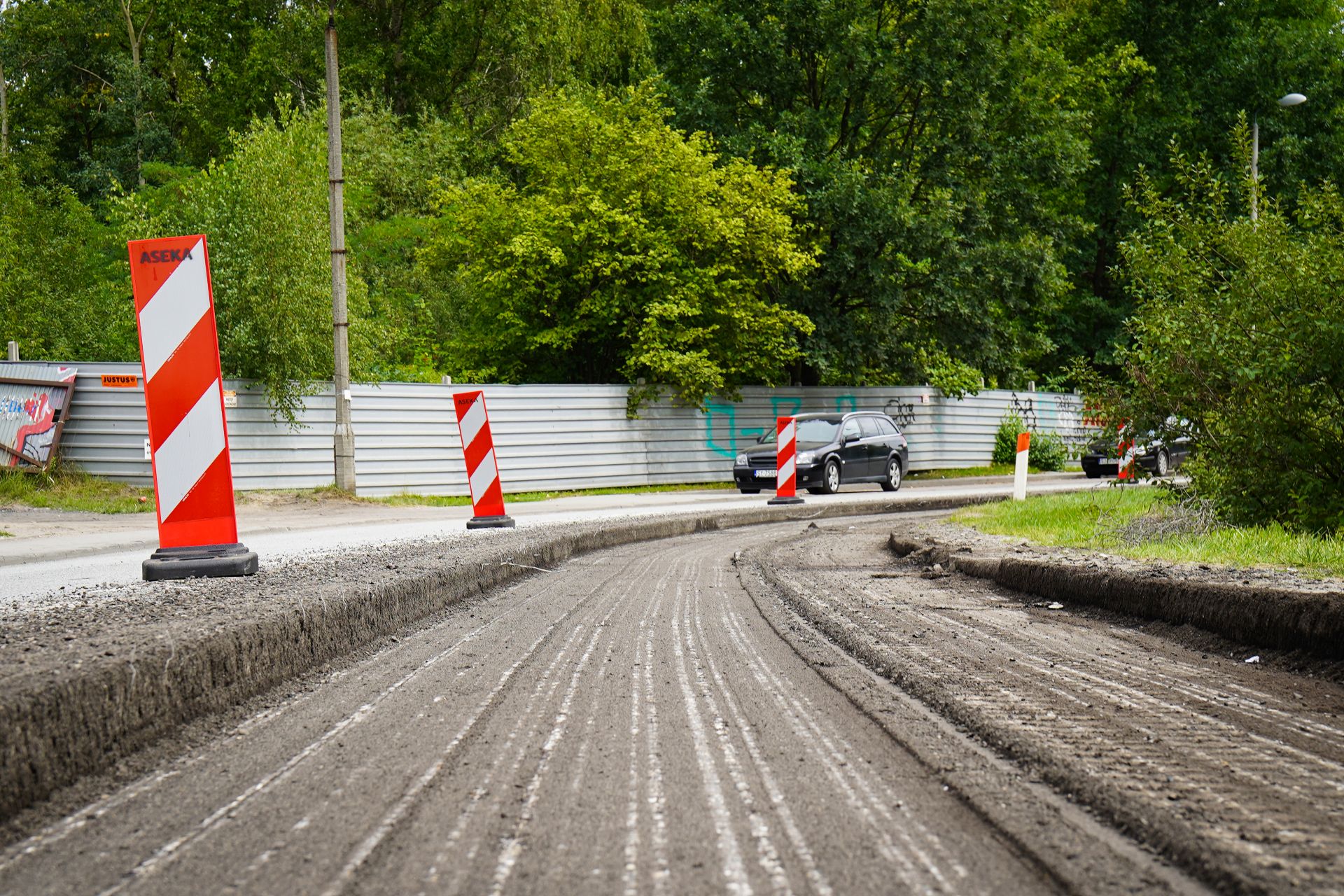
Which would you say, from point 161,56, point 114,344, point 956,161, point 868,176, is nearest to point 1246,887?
point 114,344

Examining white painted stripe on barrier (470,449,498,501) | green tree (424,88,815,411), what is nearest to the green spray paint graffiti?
green tree (424,88,815,411)

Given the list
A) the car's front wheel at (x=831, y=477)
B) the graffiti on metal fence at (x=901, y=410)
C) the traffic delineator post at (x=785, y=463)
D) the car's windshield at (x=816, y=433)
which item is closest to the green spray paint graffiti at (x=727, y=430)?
the car's windshield at (x=816, y=433)

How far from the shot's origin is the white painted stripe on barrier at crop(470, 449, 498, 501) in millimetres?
12578

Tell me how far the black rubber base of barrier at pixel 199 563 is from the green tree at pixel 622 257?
56.7 ft

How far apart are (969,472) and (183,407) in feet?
95.2

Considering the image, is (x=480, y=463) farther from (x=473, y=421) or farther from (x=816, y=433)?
(x=816, y=433)

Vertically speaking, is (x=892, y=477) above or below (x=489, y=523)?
below

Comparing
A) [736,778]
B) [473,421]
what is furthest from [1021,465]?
[736,778]

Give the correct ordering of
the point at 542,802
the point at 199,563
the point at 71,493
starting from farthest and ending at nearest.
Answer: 1. the point at 71,493
2. the point at 199,563
3. the point at 542,802

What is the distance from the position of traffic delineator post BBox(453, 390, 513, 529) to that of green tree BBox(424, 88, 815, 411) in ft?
36.4

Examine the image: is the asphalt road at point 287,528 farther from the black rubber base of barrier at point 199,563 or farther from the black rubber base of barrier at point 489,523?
the black rubber base of barrier at point 199,563

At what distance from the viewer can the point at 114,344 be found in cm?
2170

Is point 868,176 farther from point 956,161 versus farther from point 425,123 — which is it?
point 425,123

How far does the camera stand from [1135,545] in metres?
9.20
